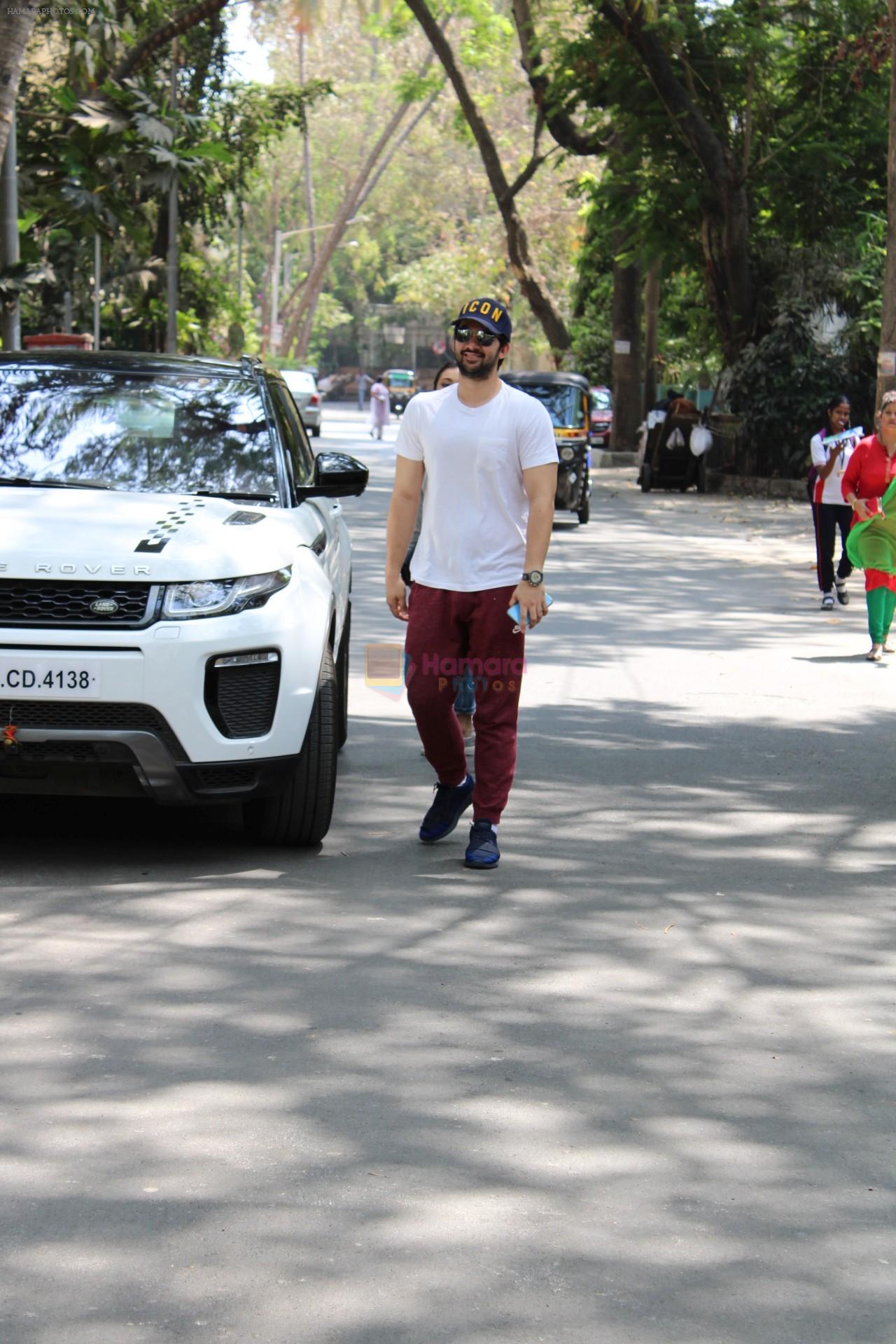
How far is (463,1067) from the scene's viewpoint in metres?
4.58

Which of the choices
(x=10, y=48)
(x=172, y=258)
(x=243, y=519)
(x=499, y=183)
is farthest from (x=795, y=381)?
(x=243, y=519)

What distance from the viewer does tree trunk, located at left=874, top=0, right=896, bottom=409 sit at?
753 inches

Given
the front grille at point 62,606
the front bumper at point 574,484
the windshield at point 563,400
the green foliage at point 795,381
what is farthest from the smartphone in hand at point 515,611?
the green foliage at point 795,381

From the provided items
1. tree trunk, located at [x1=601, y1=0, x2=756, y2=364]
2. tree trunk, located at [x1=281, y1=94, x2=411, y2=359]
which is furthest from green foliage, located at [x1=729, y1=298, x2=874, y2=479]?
tree trunk, located at [x1=281, y1=94, x2=411, y2=359]

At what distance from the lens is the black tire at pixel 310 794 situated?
645cm

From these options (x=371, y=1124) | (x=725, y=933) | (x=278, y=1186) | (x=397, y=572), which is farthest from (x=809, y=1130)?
(x=397, y=572)

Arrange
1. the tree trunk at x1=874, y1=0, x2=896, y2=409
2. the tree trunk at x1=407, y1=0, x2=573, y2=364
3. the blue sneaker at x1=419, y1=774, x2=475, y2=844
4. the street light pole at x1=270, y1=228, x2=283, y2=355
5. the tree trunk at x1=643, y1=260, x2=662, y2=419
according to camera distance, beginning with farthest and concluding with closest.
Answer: the street light pole at x1=270, y1=228, x2=283, y2=355 → the tree trunk at x1=643, y1=260, x2=662, y2=419 → the tree trunk at x1=407, y1=0, x2=573, y2=364 → the tree trunk at x1=874, y1=0, x2=896, y2=409 → the blue sneaker at x1=419, y1=774, x2=475, y2=844

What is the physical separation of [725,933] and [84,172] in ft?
63.8

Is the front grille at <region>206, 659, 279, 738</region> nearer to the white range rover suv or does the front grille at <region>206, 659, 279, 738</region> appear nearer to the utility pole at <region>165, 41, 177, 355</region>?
the white range rover suv

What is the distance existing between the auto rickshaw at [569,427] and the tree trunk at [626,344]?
11.9 metres

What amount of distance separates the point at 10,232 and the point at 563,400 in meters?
8.17

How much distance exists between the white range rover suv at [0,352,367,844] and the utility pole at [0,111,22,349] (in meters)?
12.0

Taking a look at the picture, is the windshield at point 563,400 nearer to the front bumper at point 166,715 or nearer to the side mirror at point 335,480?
the side mirror at point 335,480

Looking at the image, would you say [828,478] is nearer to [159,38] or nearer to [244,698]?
[244,698]
